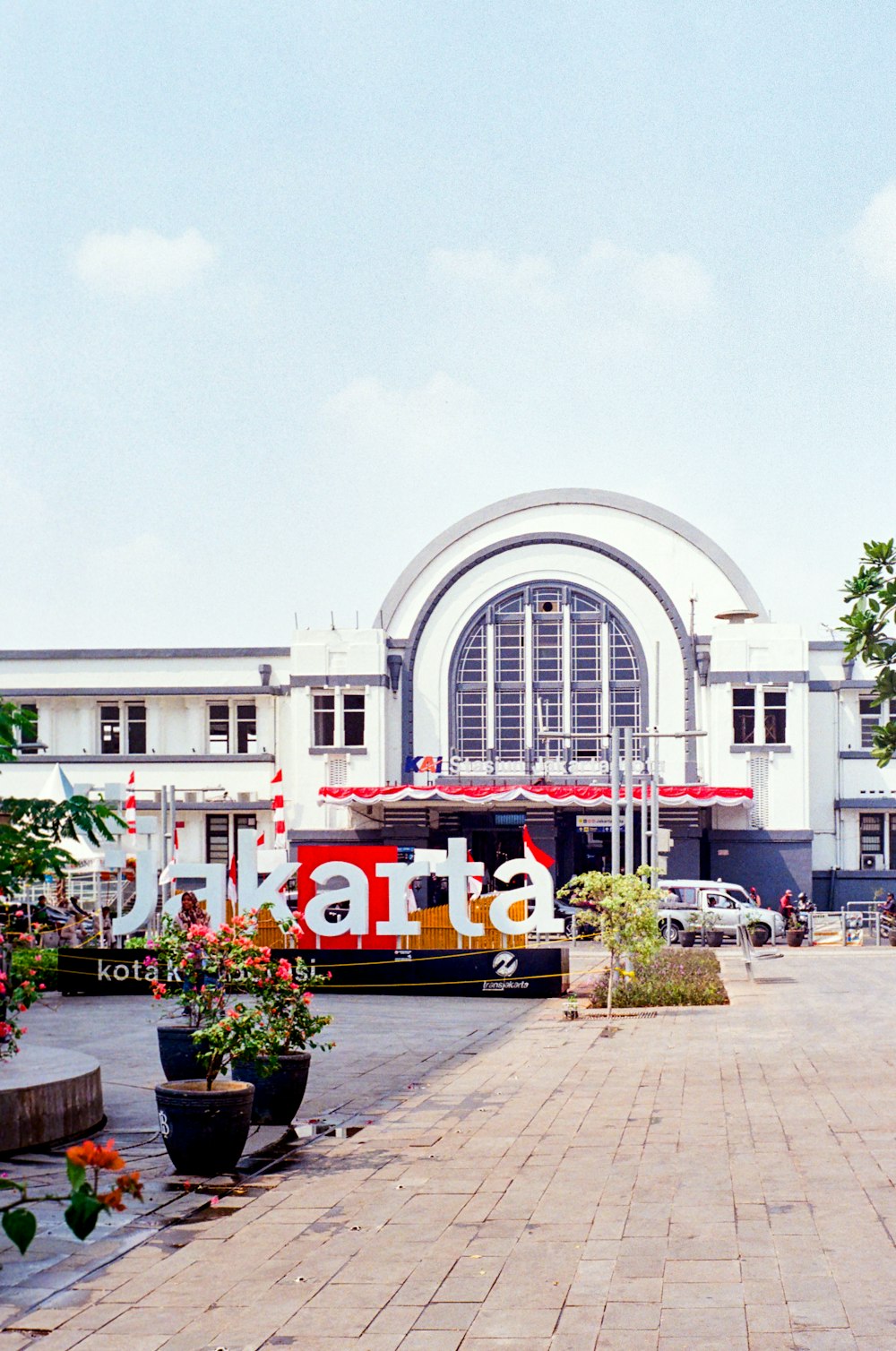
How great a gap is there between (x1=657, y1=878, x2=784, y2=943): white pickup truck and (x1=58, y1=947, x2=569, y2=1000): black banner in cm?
1417

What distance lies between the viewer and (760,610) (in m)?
51.4

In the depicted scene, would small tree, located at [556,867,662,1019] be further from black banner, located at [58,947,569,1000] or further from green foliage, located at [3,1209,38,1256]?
green foliage, located at [3,1209,38,1256]

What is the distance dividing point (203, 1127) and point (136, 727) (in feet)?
139

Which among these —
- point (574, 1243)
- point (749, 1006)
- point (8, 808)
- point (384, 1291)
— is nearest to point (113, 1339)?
point (384, 1291)

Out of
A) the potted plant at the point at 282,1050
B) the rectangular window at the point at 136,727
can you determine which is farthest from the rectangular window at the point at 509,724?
the potted plant at the point at 282,1050

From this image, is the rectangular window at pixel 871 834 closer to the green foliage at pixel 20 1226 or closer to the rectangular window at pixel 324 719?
the rectangular window at pixel 324 719

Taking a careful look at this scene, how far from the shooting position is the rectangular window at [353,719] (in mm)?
51219

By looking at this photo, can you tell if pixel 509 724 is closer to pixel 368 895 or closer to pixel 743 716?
pixel 743 716

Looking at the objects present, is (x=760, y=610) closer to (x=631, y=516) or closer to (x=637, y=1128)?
(x=631, y=516)

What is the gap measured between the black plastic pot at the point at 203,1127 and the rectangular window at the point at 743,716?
130 feet

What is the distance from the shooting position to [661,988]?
82.5 ft

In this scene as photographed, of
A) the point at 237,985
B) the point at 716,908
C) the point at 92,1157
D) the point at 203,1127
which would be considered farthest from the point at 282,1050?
the point at 716,908

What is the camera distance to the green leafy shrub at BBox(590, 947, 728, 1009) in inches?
977

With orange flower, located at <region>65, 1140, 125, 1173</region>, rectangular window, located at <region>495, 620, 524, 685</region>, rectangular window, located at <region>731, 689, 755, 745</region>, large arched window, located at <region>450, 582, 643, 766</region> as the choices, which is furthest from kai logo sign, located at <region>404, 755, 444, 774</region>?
orange flower, located at <region>65, 1140, 125, 1173</region>
